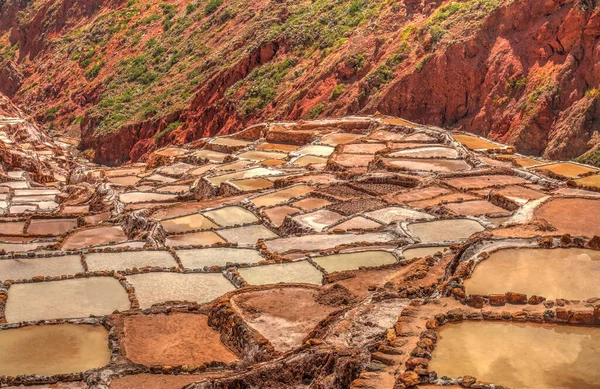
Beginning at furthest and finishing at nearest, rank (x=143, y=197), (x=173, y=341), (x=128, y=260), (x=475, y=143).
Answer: (x=475, y=143) < (x=143, y=197) < (x=128, y=260) < (x=173, y=341)

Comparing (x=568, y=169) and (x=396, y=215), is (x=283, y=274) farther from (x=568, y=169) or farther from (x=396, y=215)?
(x=568, y=169)

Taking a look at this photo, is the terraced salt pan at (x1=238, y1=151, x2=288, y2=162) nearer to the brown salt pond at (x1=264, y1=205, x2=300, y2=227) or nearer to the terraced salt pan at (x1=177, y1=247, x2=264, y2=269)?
the brown salt pond at (x1=264, y1=205, x2=300, y2=227)

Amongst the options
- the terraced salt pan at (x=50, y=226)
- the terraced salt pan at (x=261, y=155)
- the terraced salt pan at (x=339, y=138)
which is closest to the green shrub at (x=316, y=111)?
the terraced salt pan at (x=339, y=138)

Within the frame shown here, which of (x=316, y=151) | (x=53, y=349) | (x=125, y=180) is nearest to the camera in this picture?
(x=53, y=349)

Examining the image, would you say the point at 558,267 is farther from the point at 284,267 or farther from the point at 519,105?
the point at 519,105

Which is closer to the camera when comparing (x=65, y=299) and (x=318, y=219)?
(x=65, y=299)

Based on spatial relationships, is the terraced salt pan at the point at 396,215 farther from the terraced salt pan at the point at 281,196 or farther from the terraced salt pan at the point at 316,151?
the terraced salt pan at the point at 316,151

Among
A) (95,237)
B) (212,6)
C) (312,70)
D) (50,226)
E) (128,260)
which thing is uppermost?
(212,6)

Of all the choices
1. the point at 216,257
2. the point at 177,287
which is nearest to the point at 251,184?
the point at 216,257
